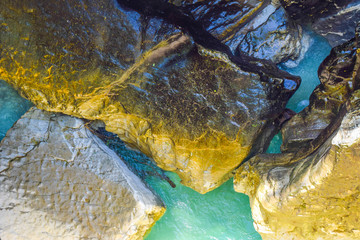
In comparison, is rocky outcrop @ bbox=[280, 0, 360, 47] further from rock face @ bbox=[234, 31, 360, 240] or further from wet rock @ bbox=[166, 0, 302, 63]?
rock face @ bbox=[234, 31, 360, 240]

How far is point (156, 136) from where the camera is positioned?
2465mm

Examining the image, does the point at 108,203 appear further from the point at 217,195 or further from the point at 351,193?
the point at 351,193

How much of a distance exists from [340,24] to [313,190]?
184 cm

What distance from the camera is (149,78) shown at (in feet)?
7.70

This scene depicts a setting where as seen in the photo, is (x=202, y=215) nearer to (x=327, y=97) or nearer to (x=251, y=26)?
(x=327, y=97)

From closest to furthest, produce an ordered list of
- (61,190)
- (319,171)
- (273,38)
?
(319,171) → (61,190) → (273,38)

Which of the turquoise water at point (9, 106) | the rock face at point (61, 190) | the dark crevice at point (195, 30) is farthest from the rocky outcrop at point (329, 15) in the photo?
the turquoise water at point (9, 106)

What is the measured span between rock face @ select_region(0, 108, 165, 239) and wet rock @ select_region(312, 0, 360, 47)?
2.55m

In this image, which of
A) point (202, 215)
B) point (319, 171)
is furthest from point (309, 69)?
point (202, 215)

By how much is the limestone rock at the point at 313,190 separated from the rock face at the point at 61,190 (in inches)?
42.9

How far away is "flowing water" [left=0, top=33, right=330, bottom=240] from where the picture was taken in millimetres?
2814

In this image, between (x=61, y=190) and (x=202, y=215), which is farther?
(x=202, y=215)

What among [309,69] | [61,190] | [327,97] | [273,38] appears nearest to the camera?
[327,97]

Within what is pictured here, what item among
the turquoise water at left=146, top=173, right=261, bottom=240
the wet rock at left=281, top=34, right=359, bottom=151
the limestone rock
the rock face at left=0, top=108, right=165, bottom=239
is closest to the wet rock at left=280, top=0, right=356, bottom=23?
the wet rock at left=281, top=34, right=359, bottom=151
